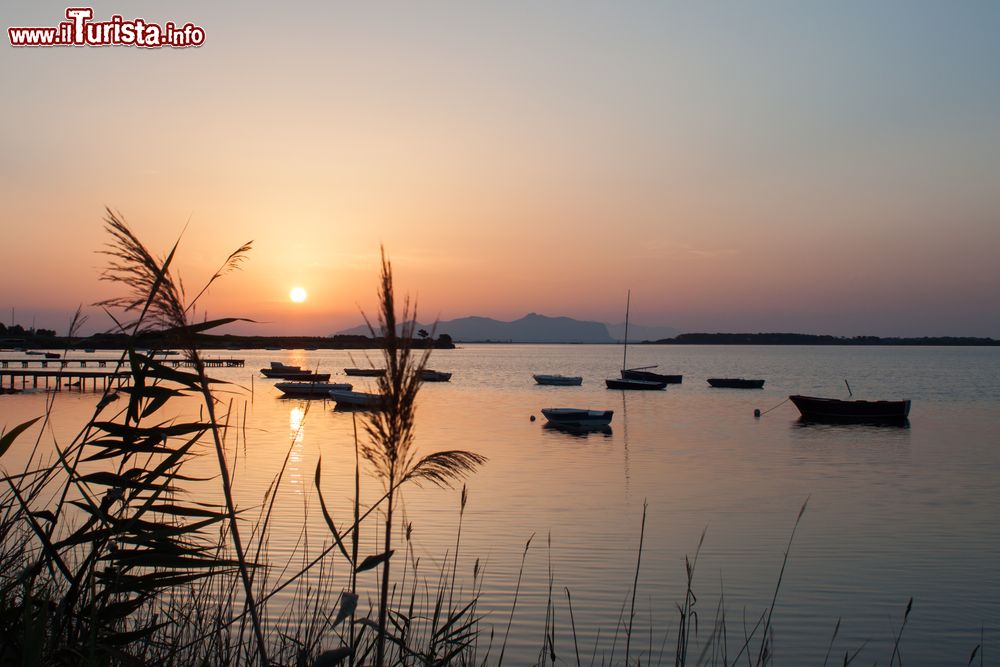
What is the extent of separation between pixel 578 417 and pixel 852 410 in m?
18.0

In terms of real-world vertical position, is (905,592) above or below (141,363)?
below

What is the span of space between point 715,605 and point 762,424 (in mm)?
37694

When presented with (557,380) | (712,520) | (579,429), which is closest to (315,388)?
(579,429)

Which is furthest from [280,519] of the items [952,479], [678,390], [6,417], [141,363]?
[678,390]

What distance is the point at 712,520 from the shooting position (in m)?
21.2

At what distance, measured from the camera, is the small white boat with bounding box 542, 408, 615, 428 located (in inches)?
1693

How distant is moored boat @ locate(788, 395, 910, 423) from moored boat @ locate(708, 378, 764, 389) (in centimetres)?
3346

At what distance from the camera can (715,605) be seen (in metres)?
13.9

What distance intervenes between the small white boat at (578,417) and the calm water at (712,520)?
0.94 m

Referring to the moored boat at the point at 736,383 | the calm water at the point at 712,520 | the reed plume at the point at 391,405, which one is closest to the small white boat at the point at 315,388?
the calm water at the point at 712,520

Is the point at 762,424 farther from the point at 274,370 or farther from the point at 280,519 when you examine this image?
the point at 274,370

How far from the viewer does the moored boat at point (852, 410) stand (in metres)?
47.3

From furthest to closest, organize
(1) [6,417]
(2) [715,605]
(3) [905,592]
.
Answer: (1) [6,417]
(3) [905,592]
(2) [715,605]

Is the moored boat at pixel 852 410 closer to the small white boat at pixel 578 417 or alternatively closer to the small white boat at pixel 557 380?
the small white boat at pixel 578 417
